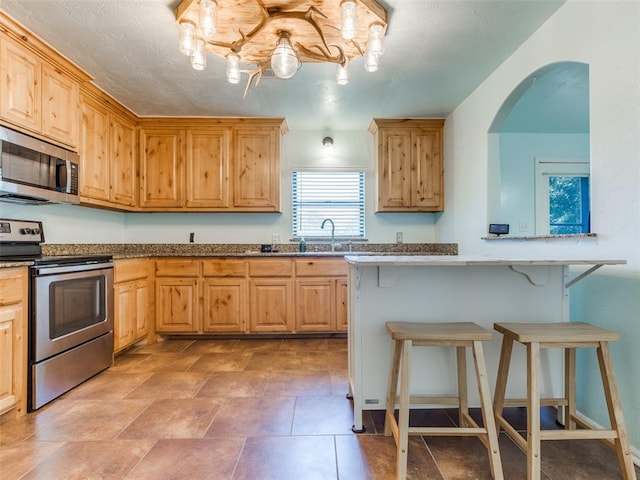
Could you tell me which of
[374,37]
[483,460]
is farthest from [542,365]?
[374,37]

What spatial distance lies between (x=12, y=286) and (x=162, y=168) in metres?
2.12

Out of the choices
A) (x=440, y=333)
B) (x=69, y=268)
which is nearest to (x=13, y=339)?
(x=69, y=268)

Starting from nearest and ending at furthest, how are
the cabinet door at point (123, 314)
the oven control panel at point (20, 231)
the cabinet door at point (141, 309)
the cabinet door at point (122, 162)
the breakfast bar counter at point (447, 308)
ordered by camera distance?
1. the breakfast bar counter at point (447, 308)
2. the oven control panel at point (20, 231)
3. the cabinet door at point (123, 314)
4. the cabinet door at point (141, 309)
5. the cabinet door at point (122, 162)

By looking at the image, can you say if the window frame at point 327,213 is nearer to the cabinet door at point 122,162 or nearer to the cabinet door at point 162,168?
the cabinet door at point 162,168

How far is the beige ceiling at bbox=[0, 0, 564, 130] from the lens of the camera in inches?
77.1

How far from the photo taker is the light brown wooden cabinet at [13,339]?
1776 millimetres

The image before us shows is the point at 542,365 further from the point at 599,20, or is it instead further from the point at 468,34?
the point at 468,34

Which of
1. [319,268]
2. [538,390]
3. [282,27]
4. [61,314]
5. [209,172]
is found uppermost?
[282,27]

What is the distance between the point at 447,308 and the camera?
1.83 m

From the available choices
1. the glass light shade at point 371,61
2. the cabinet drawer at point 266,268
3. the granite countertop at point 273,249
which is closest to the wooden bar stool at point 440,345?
the glass light shade at point 371,61

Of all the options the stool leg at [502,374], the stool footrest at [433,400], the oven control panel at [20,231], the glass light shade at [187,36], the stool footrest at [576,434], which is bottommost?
the stool footrest at [433,400]

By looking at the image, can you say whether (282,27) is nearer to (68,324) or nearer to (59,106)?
(59,106)

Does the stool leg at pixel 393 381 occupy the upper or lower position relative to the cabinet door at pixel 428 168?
lower

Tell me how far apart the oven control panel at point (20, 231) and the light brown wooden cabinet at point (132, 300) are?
57cm
